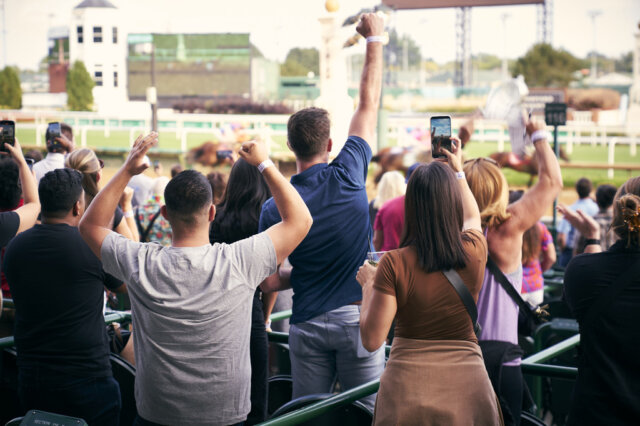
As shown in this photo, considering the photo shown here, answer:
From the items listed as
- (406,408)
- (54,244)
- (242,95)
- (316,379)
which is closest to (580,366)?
(406,408)

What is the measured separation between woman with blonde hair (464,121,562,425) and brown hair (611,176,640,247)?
61cm

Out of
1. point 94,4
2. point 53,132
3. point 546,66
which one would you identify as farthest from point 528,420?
point 546,66

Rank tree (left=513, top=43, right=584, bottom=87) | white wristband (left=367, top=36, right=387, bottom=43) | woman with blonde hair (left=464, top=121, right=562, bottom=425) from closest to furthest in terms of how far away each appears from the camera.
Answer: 1. woman with blonde hair (left=464, top=121, right=562, bottom=425)
2. white wristband (left=367, top=36, right=387, bottom=43)
3. tree (left=513, top=43, right=584, bottom=87)

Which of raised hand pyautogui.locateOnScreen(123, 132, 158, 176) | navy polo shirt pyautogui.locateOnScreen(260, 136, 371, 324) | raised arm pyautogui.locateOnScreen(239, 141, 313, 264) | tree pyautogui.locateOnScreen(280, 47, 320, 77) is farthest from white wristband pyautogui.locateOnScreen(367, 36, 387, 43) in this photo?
tree pyautogui.locateOnScreen(280, 47, 320, 77)

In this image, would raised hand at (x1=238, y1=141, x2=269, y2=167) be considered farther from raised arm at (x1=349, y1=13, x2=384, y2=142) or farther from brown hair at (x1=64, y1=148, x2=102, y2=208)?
brown hair at (x1=64, y1=148, x2=102, y2=208)

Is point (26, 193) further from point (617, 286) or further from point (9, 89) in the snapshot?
point (9, 89)

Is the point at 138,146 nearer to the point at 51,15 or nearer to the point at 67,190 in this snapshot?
the point at 67,190

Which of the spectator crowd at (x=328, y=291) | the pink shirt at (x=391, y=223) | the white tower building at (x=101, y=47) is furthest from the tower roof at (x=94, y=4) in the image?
the spectator crowd at (x=328, y=291)

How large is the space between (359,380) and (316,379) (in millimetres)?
205

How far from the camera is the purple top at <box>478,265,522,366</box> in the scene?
328 cm

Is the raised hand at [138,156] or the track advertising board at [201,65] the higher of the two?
the track advertising board at [201,65]

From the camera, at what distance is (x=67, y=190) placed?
309 cm

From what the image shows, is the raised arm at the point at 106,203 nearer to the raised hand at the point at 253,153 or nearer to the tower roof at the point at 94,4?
the raised hand at the point at 253,153

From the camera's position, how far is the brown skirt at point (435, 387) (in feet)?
7.85
